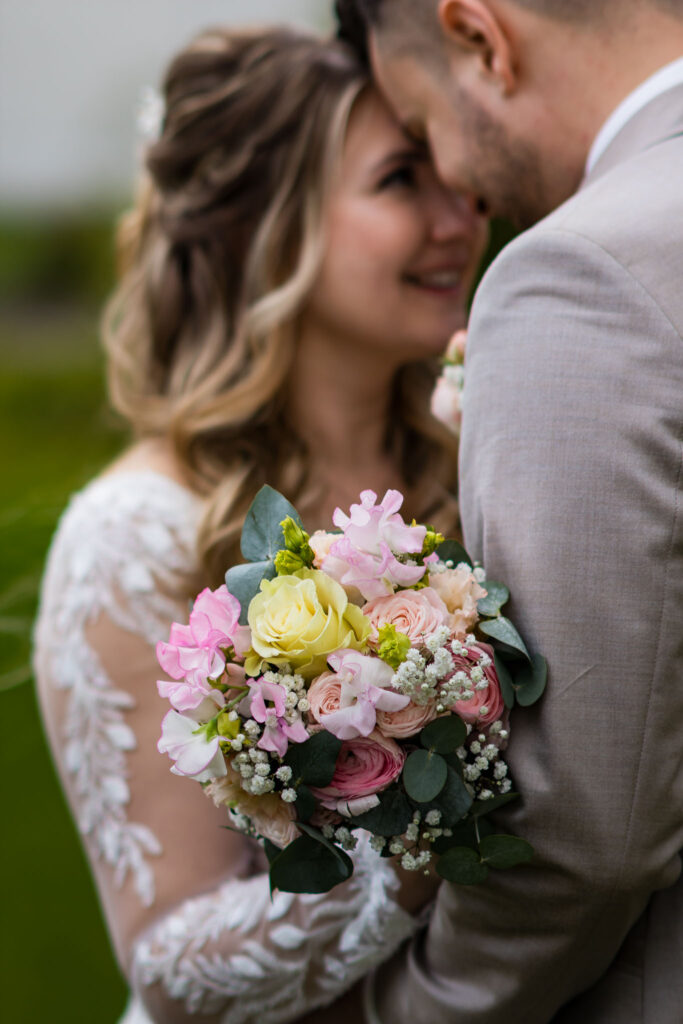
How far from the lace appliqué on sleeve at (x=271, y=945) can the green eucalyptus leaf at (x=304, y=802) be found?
1.73 feet

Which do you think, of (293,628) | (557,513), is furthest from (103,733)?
(557,513)

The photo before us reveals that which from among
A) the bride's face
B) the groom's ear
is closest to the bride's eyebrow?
the bride's face

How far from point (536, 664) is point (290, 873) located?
1.28 feet

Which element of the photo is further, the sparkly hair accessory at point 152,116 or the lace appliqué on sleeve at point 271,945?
the sparkly hair accessory at point 152,116

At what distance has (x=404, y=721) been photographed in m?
1.08

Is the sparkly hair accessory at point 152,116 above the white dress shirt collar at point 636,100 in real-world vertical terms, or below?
below

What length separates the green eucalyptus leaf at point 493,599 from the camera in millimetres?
1130

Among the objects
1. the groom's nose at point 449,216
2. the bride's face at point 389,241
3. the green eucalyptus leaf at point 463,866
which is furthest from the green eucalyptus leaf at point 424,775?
the groom's nose at point 449,216

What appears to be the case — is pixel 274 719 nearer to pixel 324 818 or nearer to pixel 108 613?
pixel 324 818

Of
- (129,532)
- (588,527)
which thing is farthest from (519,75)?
(129,532)

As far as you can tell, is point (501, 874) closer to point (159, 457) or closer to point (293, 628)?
point (293, 628)

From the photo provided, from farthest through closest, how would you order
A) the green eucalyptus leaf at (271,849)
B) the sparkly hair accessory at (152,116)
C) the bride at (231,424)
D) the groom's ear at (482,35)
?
the sparkly hair accessory at (152,116) → the bride at (231,424) → the groom's ear at (482,35) → the green eucalyptus leaf at (271,849)

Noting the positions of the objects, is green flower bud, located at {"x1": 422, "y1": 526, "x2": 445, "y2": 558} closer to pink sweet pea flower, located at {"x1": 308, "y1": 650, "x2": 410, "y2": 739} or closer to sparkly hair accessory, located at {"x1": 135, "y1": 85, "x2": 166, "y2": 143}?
pink sweet pea flower, located at {"x1": 308, "y1": 650, "x2": 410, "y2": 739}

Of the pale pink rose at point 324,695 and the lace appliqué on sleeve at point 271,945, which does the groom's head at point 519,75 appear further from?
the lace appliqué on sleeve at point 271,945
